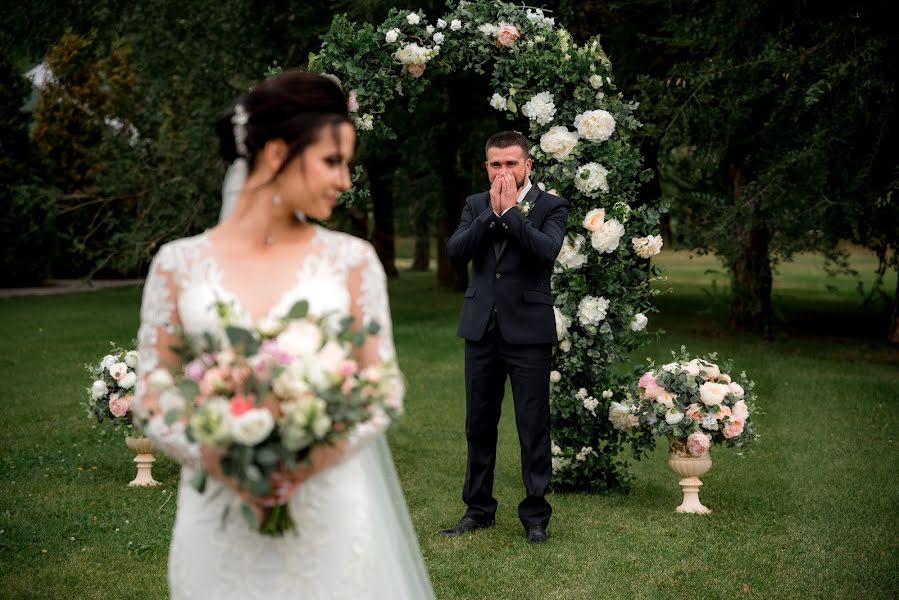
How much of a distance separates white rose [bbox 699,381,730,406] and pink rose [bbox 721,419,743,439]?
0.17 metres

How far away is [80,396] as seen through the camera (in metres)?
12.3

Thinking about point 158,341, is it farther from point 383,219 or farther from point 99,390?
point 383,219

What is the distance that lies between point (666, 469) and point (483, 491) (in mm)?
2788

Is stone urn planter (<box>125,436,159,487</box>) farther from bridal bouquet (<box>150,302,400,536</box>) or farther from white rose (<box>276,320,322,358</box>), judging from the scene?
white rose (<box>276,320,322,358</box>)

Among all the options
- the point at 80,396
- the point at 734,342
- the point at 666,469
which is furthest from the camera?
the point at 734,342

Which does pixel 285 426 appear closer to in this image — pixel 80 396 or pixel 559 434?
pixel 559 434

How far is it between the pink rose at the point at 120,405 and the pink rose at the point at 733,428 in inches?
169

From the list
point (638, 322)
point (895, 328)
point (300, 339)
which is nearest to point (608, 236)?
point (638, 322)

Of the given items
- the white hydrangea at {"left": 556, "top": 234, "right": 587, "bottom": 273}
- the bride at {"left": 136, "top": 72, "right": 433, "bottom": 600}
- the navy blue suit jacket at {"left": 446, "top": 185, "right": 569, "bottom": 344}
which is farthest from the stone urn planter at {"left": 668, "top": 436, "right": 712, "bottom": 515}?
the bride at {"left": 136, "top": 72, "right": 433, "bottom": 600}

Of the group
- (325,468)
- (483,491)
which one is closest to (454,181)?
(483,491)

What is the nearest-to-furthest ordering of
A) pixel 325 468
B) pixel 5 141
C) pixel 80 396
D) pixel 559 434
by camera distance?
pixel 325 468
pixel 559 434
pixel 80 396
pixel 5 141

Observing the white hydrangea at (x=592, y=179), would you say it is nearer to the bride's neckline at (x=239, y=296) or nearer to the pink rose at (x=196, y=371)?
the bride's neckline at (x=239, y=296)

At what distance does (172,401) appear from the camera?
275 cm

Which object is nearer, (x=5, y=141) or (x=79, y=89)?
(x=5, y=141)
